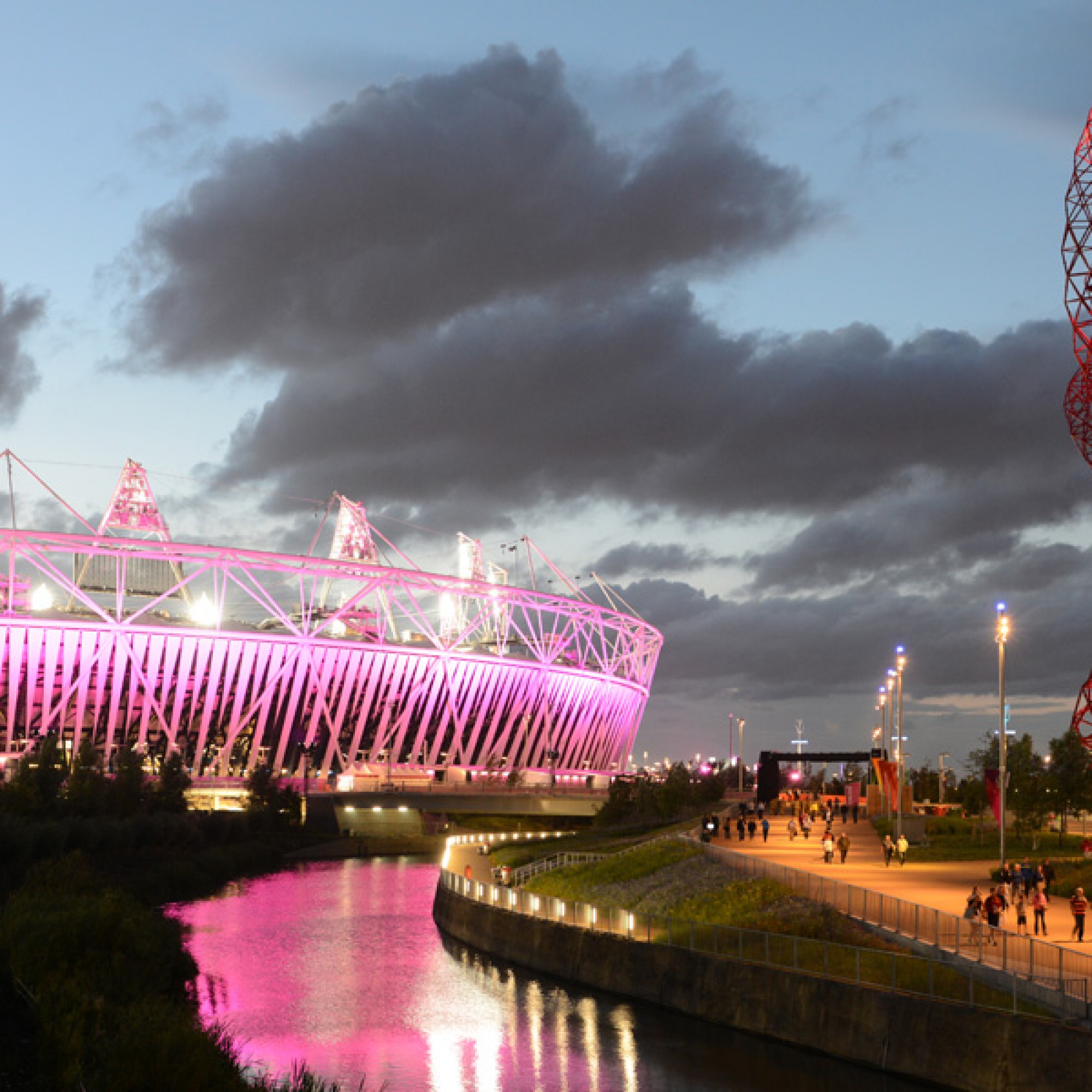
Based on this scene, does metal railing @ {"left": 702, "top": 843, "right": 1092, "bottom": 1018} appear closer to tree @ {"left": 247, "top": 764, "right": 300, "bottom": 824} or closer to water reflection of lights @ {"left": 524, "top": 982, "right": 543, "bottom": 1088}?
water reflection of lights @ {"left": 524, "top": 982, "right": 543, "bottom": 1088}

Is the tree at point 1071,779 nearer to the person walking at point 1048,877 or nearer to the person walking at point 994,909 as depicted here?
the person walking at point 1048,877

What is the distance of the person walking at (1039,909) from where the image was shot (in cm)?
3011

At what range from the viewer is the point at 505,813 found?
4392 inches

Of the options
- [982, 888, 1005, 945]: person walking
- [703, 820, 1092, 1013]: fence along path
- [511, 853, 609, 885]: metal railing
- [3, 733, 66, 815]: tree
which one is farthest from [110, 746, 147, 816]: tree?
[982, 888, 1005, 945]: person walking

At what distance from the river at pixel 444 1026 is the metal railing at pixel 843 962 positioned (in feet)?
5.30

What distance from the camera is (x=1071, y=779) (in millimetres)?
63969

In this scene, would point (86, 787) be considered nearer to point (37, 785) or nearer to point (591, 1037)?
point (37, 785)

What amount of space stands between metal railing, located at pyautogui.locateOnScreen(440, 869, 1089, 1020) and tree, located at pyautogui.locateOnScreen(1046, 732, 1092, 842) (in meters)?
30.9

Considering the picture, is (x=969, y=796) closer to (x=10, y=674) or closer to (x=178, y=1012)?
(x=10, y=674)

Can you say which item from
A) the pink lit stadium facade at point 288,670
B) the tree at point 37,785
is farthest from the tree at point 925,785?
the tree at point 37,785

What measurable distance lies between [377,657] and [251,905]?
59204 millimetres

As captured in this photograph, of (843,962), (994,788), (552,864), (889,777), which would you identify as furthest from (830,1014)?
(889,777)

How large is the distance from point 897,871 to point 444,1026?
56.1ft

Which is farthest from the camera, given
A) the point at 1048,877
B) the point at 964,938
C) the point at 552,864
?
the point at 552,864
